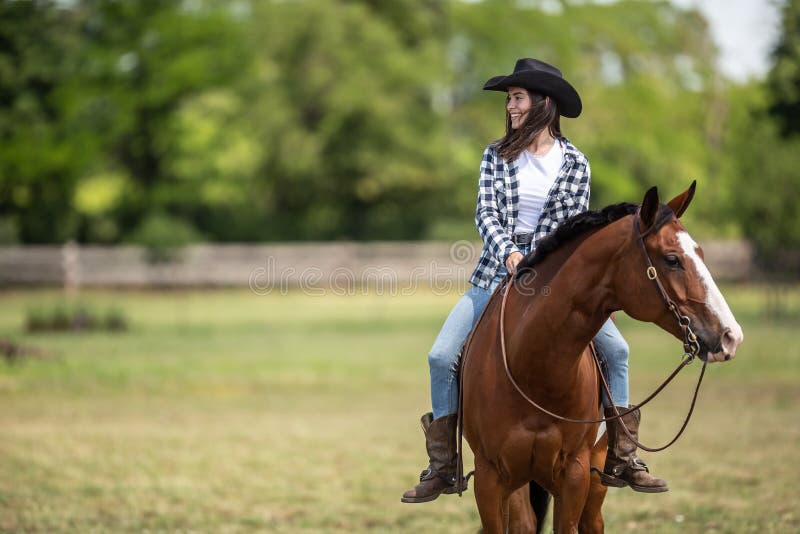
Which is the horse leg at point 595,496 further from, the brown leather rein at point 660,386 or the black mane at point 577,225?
the black mane at point 577,225

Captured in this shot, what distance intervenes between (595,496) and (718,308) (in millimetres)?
1748

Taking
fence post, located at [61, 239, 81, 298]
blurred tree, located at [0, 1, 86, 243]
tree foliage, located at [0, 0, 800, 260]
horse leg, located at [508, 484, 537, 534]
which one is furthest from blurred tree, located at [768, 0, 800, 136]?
blurred tree, located at [0, 1, 86, 243]

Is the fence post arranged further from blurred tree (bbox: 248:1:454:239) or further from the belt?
the belt

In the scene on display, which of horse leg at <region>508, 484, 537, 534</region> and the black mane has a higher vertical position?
the black mane

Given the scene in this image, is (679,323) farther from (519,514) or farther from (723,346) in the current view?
(519,514)

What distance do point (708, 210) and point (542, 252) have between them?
1340 inches

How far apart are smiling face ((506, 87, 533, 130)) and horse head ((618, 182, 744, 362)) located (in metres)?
1.10

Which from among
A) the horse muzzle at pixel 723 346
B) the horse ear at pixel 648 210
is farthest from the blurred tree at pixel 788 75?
the horse muzzle at pixel 723 346

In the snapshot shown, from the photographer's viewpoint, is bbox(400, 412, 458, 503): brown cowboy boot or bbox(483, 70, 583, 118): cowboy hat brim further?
bbox(400, 412, 458, 503): brown cowboy boot

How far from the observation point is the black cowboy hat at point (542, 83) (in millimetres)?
5102

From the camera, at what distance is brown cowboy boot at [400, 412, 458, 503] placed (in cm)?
535

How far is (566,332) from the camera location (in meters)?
4.59

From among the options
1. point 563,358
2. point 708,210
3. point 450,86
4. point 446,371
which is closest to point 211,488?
point 446,371

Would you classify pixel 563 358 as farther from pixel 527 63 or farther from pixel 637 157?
pixel 637 157
